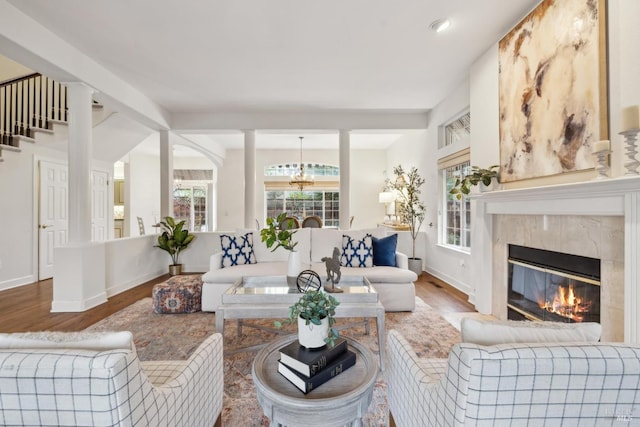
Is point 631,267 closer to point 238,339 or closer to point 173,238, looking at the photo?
point 238,339

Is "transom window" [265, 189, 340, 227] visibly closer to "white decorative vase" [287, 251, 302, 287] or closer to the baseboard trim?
the baseboard trim

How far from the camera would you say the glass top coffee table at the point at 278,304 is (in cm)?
220

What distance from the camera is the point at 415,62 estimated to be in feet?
11.5

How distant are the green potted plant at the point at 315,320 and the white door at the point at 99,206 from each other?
20.9ft

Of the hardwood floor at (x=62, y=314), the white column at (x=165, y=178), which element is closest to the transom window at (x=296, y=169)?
the white column at (x=165, y=178)

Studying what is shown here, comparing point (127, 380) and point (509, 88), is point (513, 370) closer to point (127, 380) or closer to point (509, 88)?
point (127, 380)

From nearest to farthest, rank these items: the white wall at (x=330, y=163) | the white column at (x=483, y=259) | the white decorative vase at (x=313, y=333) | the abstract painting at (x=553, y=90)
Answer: the white decorative vase at (x=313, y=333) < the abstract painting at (x=553, y=90) < the white column at (x=483, y=259) < the white wall at (x=330, y=163)

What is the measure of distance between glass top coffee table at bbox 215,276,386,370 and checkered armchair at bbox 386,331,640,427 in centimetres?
139

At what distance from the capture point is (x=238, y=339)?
2.63 m

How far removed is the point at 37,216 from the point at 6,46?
3077 millimetres

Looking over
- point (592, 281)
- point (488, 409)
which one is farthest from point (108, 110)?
point (592, 281)

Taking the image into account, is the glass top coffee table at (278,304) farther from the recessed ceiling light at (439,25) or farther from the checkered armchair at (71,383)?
the recessed ceiling light at (439,25)

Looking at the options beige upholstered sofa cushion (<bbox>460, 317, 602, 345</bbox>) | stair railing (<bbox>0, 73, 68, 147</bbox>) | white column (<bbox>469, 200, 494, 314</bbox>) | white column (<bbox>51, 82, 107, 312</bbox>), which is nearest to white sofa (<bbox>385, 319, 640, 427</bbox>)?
beige upholstered sofa cushion (<bbox>460, 317, 602, 345</bbox>)

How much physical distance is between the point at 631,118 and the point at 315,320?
2.04 metres
